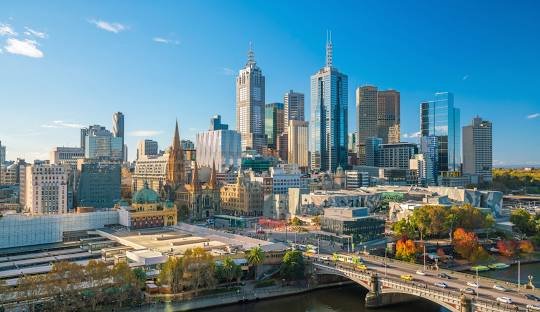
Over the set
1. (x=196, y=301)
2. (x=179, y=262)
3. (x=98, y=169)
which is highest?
(x=98, y=169)

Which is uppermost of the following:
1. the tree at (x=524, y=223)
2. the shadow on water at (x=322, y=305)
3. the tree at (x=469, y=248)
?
the tree at (x=524, y=223)

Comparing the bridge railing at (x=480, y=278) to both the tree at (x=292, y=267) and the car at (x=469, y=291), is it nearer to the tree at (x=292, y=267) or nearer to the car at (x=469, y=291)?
the car at (x=469, y=291)

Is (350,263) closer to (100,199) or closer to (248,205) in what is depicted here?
(248,205)

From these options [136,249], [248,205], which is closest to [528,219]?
[248,205]

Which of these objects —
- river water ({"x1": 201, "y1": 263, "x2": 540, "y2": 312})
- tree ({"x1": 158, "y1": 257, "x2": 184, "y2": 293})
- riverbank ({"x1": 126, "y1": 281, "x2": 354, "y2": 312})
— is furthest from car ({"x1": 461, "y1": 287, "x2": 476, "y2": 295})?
tree ({"x1": 158, "y1": 257, "x2": 184, "y2": 293})

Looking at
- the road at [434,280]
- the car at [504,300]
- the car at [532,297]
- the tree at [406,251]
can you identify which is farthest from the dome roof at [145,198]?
the car at [532,297]

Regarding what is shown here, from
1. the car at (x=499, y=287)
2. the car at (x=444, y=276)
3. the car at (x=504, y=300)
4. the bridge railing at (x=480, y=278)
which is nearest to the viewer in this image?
the car at (x=504, y=300)
